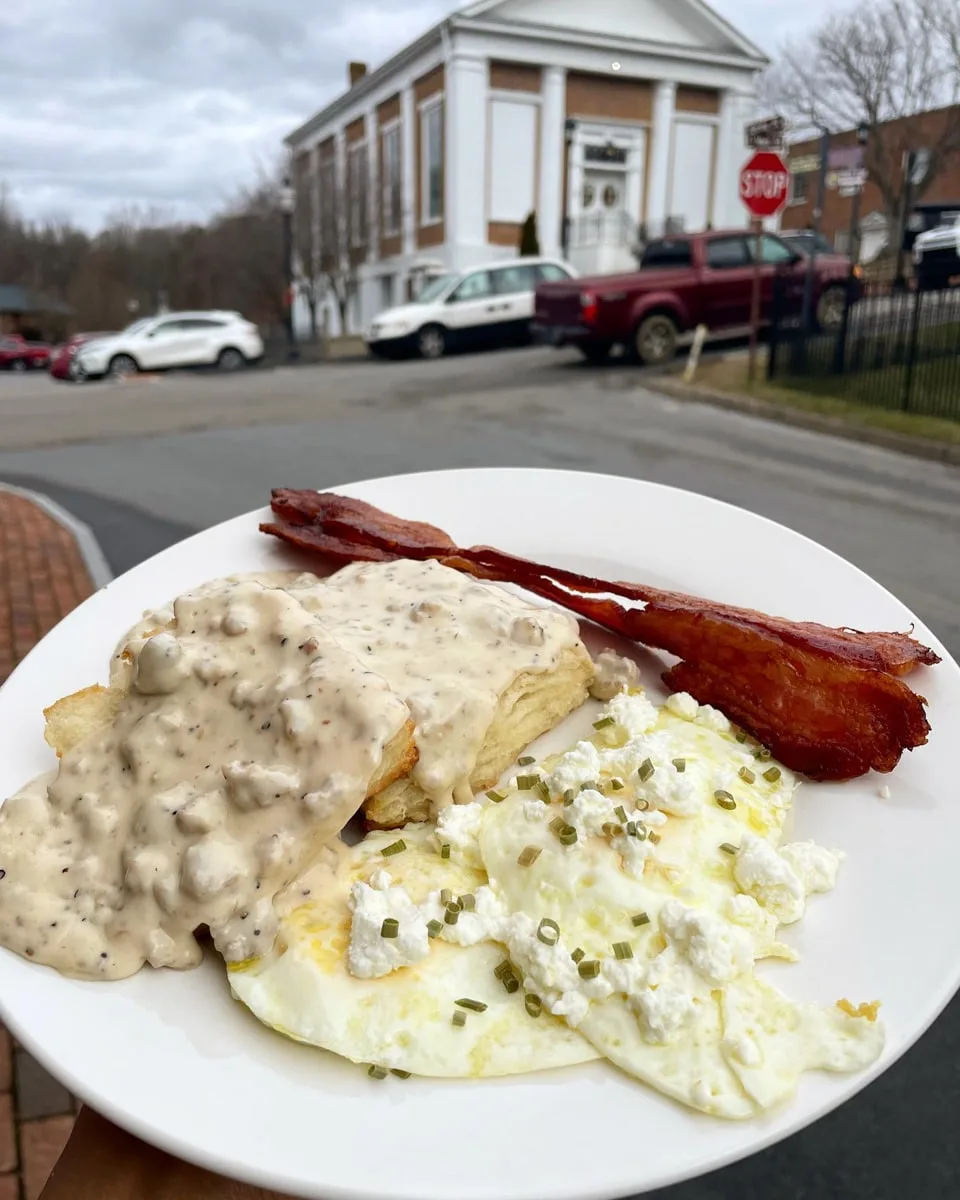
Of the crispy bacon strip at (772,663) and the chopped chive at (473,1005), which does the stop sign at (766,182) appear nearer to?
the crispy bacon strip at (772,663)

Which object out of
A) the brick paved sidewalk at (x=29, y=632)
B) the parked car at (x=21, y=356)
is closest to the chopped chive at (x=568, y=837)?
the brick paved sidewalk at (x=29, y=632)

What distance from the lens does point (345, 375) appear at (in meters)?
16.8

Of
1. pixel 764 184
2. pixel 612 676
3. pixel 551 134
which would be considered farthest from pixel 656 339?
pixel 551 134

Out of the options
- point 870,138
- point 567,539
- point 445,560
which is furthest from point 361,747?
point 870,138

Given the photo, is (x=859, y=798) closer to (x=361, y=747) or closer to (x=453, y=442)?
(x=361, y=747)

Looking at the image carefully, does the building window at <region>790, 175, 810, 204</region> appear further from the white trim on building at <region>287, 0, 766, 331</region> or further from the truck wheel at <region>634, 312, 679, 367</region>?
the truck wheel at <region>634, 312, 679, 367</region>

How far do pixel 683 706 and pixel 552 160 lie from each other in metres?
32.2

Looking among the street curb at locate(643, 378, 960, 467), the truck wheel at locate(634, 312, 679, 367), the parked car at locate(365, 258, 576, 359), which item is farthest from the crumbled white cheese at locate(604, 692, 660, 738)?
the parked car at locate(365, 258, 576, 359)

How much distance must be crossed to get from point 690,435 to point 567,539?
801 centimetres

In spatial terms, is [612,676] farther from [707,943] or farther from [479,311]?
[479,311]

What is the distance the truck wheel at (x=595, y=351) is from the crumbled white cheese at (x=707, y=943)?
545 inches

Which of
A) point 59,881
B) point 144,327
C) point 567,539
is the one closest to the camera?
point 59,881

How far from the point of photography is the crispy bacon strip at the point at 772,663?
1682 millimetres

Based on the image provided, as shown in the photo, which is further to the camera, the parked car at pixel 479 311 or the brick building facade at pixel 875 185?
the brick building facade at pixel 875 185
